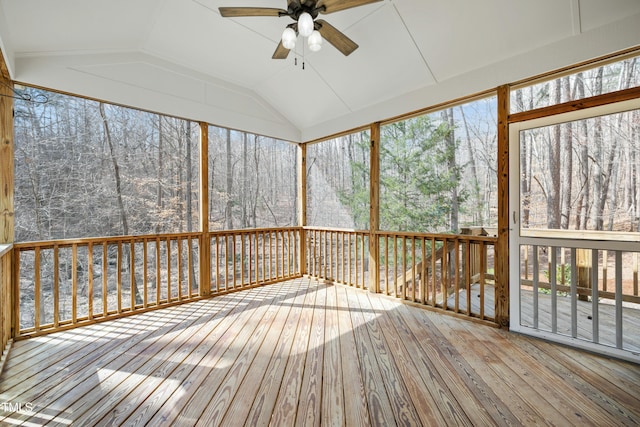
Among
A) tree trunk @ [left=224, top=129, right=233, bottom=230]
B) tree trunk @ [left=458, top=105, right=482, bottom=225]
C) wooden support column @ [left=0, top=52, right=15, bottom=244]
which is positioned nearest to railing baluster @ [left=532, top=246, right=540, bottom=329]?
tree trunk @ [left=458, top=105, right=482, bottom=225]

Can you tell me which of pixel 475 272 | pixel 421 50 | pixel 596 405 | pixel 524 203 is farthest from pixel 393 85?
pixel 596 405

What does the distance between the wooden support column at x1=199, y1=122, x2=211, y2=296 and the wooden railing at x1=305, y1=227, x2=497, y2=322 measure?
1.79 metres

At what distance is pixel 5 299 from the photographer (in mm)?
2197

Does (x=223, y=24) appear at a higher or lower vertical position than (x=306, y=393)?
higher

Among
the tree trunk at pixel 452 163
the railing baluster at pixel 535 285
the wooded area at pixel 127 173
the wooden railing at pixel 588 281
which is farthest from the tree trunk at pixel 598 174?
the wooded area at pixel 127 173

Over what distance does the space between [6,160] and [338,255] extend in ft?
12.9

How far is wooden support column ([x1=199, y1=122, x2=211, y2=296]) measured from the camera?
3555mm

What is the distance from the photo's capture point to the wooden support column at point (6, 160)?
7.41 feet

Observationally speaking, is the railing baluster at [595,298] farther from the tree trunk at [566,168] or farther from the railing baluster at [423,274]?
the railing baluster at [423,274]

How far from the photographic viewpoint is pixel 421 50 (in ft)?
9.00

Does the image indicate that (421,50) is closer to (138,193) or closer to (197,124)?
(197,124)

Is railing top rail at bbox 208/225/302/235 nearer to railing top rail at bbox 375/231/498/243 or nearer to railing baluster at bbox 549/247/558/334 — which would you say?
railing top rail at bbox 375/231/498/243

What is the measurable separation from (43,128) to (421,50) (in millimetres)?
4370

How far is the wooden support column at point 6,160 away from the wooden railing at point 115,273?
7.8 inches
